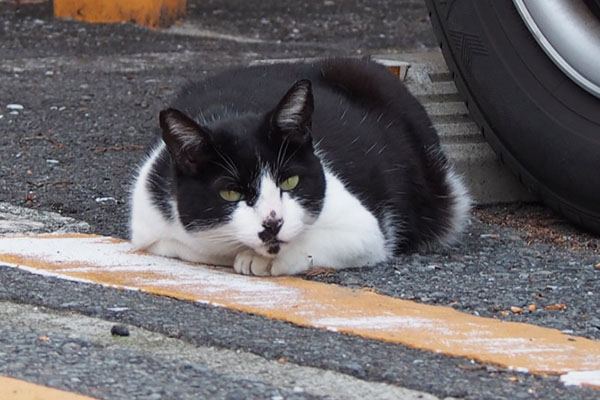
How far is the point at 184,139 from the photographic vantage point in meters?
3.28

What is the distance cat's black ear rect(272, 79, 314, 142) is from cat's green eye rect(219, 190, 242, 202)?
23cm

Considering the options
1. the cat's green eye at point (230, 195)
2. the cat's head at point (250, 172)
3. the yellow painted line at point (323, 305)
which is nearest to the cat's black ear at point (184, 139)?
the cat's head at point (250, 172)

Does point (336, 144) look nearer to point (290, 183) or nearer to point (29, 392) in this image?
point (290, 183)

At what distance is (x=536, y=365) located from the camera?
8.68ft

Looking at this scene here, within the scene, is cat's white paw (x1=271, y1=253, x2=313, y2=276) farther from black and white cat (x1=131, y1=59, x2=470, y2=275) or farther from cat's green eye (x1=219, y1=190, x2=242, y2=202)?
cat's green eye (x1=219, y1=190, x2=242, y2=202)

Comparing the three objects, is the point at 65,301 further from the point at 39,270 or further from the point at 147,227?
the point at 147,227

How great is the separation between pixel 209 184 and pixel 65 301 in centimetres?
56

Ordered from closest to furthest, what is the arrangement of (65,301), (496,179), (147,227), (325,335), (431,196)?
(325,335)
(65,301)
(147,227)
(431,196)
(496,179)

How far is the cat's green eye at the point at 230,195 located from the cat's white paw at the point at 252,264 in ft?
0.77

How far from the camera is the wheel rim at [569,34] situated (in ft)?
12.7

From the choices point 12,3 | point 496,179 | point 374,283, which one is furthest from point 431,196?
point 12,3

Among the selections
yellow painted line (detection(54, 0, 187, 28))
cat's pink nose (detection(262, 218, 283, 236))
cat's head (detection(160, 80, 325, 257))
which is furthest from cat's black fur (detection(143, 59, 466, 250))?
yellow painted line (detection(54, 0, 187, 28))

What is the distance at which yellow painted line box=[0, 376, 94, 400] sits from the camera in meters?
2.41

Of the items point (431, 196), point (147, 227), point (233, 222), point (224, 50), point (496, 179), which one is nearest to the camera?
point (233, 222)
